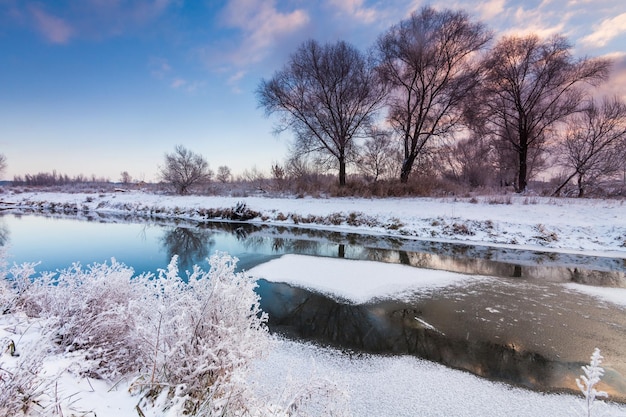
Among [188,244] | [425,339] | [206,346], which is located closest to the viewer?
[206,346]

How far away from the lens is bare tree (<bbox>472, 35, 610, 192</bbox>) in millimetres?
17984

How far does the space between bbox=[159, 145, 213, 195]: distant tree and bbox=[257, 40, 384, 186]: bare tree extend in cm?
1588

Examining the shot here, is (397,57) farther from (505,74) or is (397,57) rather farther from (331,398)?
(331,398)

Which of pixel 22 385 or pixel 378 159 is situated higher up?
pixel 378 159

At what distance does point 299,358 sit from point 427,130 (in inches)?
797

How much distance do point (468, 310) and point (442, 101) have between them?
17.6 meters

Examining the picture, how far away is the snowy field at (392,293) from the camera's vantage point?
2338mm

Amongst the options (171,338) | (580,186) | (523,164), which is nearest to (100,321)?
(171,338)

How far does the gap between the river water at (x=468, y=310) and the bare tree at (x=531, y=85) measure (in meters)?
13.4

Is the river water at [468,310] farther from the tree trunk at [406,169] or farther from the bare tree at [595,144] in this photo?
the bare tree at [595,144]

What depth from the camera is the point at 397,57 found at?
1972 centimetres

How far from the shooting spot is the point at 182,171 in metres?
33.5

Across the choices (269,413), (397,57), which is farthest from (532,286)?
(397,57)

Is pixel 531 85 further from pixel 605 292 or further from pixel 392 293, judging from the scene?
pixel 392 293
